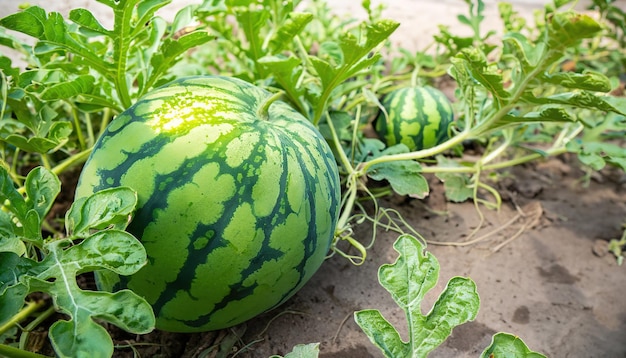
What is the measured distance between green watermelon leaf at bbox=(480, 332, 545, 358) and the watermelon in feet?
3.64

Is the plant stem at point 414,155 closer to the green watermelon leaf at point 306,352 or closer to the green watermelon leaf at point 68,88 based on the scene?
the green watermelon leaf at point 306,352

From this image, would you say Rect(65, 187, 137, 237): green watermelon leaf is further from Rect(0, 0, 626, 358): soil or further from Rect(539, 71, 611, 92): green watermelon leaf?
Rect(539, 71, 611, 92): green watermelon leaf

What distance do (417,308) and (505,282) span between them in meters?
0.77

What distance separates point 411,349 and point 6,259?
843 millimetres

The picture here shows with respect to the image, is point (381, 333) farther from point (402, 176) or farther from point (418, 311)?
point (402, 176)

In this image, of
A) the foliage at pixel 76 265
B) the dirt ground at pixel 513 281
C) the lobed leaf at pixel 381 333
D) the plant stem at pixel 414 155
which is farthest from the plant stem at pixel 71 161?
the lobed leaf at pixel 381 333

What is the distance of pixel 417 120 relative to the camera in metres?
2.10

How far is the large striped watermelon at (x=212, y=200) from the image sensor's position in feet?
3.70

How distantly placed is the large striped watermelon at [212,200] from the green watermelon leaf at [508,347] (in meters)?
0.44

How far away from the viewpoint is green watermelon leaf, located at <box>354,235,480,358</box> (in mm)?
1151

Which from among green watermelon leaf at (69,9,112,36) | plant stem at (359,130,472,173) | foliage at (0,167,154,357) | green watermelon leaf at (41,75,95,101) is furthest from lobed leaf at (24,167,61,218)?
plant stem at (359,130,472,173)

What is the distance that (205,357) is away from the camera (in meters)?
1.41

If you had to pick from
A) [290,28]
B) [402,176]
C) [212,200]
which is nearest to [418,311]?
[212,200]

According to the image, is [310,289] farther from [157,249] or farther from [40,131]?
[40,131]
